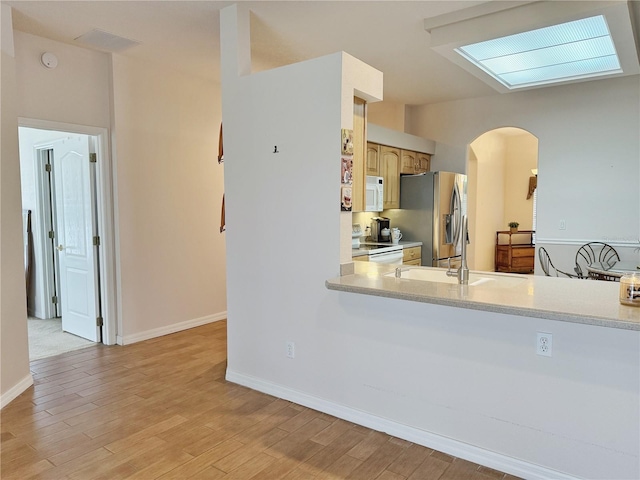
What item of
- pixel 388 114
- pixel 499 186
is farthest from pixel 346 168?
pixel 499 186

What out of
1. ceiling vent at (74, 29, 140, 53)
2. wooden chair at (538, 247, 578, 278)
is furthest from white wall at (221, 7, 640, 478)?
wooden chair at (538, 247, 578, 278)

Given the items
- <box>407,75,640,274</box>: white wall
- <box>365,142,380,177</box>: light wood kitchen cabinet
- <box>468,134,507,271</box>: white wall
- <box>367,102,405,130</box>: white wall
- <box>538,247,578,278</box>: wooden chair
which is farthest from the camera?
<box>468,134,507,271</box>: white wall

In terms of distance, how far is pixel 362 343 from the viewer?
9.37ft

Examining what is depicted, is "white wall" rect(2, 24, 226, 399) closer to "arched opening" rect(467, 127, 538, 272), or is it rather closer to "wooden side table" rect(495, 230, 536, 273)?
"arched opening" rect(467, 127, 538, 272)

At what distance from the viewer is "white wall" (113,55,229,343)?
4516 millimetres

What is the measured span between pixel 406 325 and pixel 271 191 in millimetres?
1367

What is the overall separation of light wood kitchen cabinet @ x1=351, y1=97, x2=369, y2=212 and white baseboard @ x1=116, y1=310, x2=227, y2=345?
112 inches

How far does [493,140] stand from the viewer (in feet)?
28.7

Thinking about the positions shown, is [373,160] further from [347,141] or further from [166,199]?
[347,141]

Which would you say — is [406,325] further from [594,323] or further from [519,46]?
[519,46]

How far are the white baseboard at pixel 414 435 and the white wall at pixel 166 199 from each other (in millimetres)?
1839

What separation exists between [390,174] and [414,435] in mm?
3760

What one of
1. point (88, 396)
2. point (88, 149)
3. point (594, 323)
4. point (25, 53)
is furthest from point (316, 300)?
point (25, 53)

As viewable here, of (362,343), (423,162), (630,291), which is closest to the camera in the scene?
(630,291)
